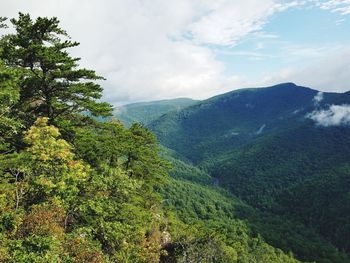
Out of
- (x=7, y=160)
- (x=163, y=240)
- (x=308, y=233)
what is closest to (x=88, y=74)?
(x=7, y=160)

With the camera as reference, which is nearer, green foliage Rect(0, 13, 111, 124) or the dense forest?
the dense forest

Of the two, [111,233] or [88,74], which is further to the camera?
[88,74]

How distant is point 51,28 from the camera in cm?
2442

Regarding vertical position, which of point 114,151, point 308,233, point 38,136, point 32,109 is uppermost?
point 32,109

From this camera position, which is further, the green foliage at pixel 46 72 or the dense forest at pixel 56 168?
the green foliage at pixel 46 72

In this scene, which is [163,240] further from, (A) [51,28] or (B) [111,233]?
(A) [51,28]

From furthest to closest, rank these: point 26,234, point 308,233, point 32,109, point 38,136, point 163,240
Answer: point 308,233, point 163,240, point 32,109, point 38,136, point 26,234

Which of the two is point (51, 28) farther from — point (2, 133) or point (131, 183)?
point (131, 183)

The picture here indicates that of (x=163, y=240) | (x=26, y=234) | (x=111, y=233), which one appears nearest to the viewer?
(x=26, y=234)

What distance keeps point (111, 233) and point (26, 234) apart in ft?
20.0

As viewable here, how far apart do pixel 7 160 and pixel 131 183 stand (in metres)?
8.29

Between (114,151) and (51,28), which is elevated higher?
(51,28)

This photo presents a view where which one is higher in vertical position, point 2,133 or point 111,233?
point 2,133

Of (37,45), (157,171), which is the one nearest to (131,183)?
(37,45)
